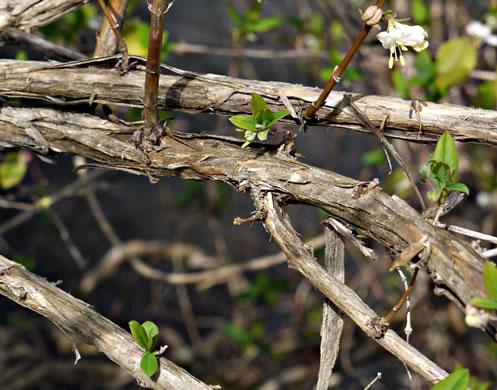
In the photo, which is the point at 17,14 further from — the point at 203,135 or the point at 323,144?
the point at 323,144

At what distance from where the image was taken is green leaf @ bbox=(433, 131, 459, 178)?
0.66 metres

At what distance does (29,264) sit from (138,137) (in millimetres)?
780

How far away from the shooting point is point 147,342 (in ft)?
2.32

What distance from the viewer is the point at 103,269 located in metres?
2.15

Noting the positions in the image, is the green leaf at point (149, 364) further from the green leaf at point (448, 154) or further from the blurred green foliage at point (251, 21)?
the blurred green foliage at point (251, 21)

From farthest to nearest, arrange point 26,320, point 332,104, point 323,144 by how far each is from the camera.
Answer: point 323,144 → point 26,320 → point 332,104

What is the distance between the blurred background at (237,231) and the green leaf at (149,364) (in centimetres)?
76

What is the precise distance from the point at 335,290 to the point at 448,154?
232mm

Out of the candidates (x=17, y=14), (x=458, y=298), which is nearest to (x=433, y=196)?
(x=458, y=298)

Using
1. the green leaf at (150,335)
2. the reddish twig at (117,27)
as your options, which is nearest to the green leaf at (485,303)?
the green leaf at (150,335)

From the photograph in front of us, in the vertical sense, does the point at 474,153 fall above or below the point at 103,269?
above

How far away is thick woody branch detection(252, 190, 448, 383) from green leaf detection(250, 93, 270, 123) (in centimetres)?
11

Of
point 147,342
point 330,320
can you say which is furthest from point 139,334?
point 330,320

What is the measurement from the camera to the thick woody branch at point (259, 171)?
1.98 ft
